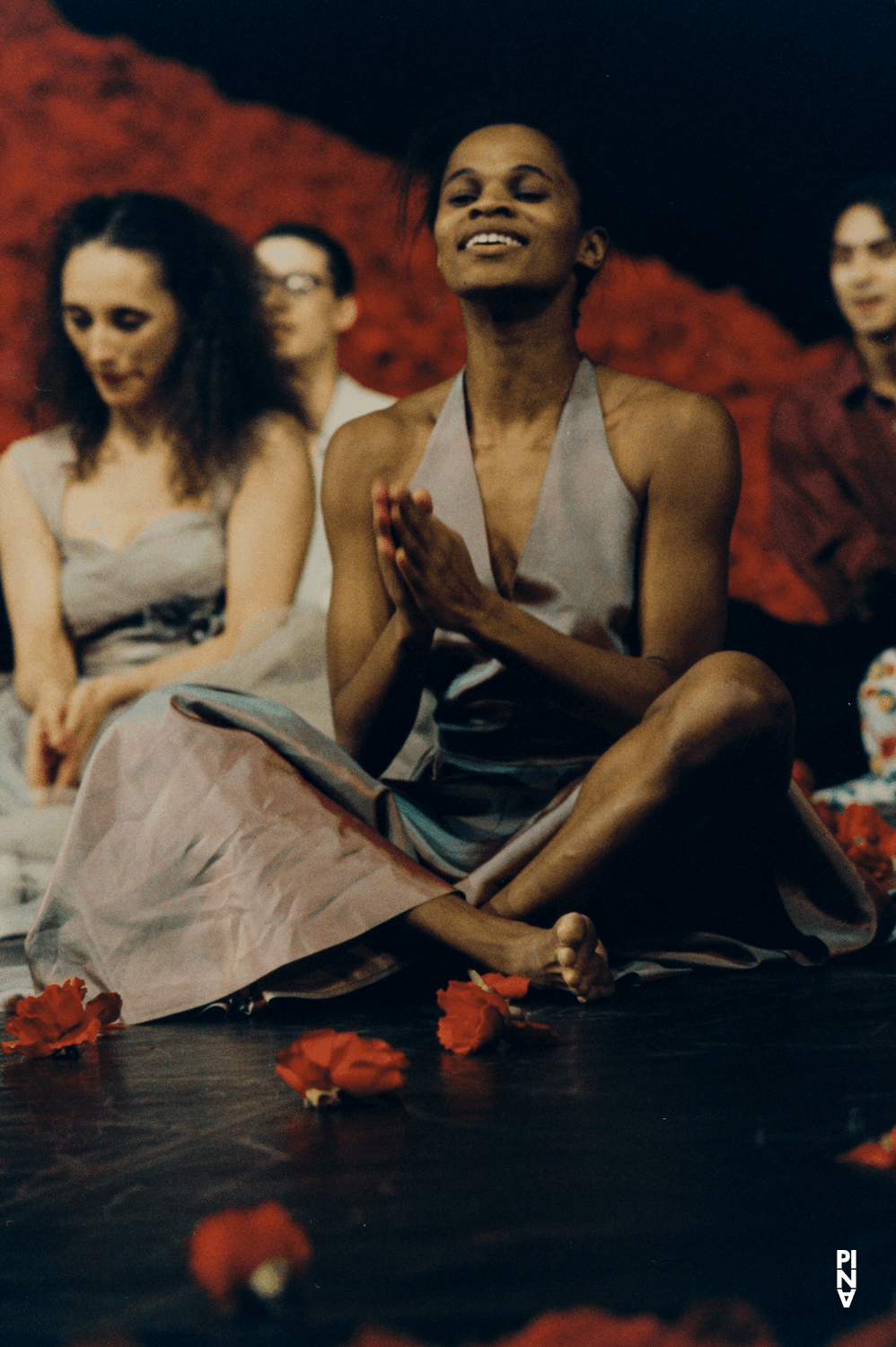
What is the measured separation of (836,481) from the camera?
3674mm

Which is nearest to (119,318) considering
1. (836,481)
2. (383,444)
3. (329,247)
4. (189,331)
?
(189,331)

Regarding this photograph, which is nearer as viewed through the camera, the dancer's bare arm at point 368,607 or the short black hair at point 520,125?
the dancer's bare arm at point 368,607

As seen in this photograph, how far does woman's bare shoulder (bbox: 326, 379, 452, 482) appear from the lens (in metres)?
2.53

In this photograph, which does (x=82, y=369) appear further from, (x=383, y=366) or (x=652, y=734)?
(x=652, y=734)

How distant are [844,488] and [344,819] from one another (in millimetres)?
2131

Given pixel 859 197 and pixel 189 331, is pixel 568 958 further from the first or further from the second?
pixel 859 197

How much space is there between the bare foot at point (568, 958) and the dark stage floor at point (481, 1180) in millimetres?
90

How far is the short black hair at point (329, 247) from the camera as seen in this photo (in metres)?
3.73

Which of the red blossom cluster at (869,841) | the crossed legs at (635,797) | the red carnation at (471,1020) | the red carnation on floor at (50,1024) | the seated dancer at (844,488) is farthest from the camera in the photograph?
the seated dancer at (844,488)

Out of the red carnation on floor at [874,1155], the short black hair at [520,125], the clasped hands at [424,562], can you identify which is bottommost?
the red carnation on floor at [874,1155]

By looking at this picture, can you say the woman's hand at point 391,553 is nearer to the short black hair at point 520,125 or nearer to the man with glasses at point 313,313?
the short black hair at point 520,125

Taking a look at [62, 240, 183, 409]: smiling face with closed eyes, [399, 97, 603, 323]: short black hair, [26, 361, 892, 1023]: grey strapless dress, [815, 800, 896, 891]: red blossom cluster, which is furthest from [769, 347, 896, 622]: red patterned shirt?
[62, 240, 183, 409]: smiling face with closed eyes

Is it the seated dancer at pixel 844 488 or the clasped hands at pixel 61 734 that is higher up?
the seated dancer at pixel 844 488

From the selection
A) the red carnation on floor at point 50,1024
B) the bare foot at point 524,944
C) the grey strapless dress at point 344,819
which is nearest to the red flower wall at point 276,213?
the grey strapless dress at point 344,819
